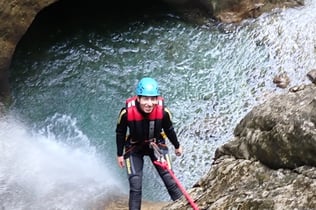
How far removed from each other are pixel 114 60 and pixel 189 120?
107 inches

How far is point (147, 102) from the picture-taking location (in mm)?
5824

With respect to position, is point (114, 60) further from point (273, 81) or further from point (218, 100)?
point (273, 81)

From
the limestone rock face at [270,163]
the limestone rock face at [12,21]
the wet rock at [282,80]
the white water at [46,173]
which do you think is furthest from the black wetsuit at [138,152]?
the limestone rock face at [12,21]

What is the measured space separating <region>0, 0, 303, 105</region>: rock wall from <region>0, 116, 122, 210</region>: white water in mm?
1364

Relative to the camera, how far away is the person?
5.87m

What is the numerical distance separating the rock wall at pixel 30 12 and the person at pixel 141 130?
4807 millimetres

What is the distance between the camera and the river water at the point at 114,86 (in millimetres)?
9078

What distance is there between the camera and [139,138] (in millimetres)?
6336

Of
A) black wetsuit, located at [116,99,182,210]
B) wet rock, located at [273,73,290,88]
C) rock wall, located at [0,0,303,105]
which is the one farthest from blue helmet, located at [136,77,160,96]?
wet rock, located at [273,73,290,88]

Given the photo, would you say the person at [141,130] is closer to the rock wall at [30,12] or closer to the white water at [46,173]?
the white water at [46,173]

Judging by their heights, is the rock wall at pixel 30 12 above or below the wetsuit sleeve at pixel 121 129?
above

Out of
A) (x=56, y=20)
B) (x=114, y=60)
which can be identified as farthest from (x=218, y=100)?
(x=56, y=20)

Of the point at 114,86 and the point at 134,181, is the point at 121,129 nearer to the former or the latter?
the point at 134,181

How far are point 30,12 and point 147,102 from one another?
17.7ft
